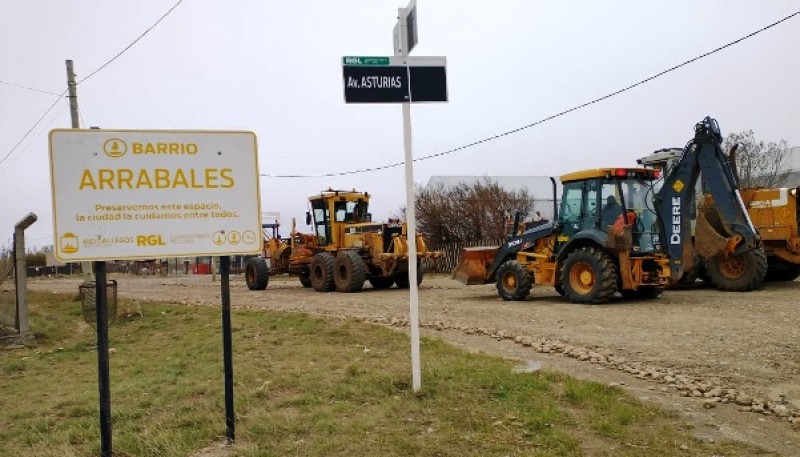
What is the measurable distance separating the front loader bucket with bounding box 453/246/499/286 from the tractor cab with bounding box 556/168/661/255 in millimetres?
2316

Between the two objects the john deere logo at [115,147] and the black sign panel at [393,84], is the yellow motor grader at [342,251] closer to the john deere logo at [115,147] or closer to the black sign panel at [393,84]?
the black sign panel at [393,84]

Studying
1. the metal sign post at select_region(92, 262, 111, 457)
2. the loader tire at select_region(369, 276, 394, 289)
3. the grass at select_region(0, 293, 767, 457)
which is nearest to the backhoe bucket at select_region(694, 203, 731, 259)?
the grass at select_region(0, 293, 767, 457)

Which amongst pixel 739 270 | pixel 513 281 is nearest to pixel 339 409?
pixel 513 281

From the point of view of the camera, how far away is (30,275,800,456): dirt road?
18.9ft

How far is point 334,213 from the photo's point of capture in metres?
22.1

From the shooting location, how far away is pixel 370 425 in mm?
5180

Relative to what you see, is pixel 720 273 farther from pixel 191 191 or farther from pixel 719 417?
pixel 191 191

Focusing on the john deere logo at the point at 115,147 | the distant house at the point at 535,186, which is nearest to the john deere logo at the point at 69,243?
the john deere logo at the point at 115,147

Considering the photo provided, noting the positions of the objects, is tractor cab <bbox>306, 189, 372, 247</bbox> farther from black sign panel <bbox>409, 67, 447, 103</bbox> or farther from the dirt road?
black sign panel <bbox>409, 67, 447, 103</bbox>

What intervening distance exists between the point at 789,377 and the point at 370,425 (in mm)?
4482

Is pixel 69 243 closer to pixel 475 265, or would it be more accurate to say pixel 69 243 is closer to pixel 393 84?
pixel 393 84

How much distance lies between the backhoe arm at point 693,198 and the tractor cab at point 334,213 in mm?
10629

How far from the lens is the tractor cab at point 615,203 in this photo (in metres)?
14.0

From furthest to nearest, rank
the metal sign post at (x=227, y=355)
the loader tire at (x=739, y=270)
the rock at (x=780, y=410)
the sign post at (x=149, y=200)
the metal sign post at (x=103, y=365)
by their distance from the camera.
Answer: the loader tire at (x=739, y=270) → the rock at (x=780, y=410) → the metal sign post at (x=227, y=355) → the sign post at (x=149, y=200) → the metal sign post at (x=103, y=365)
